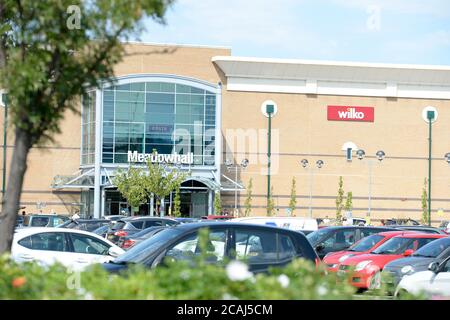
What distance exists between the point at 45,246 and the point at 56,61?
29.7ft

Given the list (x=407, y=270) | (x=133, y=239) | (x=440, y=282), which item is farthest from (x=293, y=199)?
(x=440, y=282)

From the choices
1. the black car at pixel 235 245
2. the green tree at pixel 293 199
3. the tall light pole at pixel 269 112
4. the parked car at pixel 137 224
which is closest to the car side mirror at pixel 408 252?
the black car at pixel 235 245

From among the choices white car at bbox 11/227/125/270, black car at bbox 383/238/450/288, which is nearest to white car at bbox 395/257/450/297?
black car at bbox 383/238/450/288

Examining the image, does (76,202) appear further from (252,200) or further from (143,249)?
(143,249)

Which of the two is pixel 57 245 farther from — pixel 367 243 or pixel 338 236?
pixel 338 236

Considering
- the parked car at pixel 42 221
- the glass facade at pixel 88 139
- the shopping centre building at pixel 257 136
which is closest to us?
the parked car at pixel 42 221

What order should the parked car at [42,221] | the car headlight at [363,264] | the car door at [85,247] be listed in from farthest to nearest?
the parked car at [42,221] < the car headlight at [363,264] < the car door at [85,247]

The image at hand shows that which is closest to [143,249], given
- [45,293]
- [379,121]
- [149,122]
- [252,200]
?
[45,293]

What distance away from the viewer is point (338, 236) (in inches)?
968

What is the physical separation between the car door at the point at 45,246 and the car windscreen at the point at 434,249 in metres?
7.37

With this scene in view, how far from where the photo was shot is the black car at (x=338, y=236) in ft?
79.7

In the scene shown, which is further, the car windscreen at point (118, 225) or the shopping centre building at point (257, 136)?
the shopping centre building at point (257, 136)

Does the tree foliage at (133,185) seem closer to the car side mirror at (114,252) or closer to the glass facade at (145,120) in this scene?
the glass facade at (145,120)

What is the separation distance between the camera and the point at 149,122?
66438 millimetres
